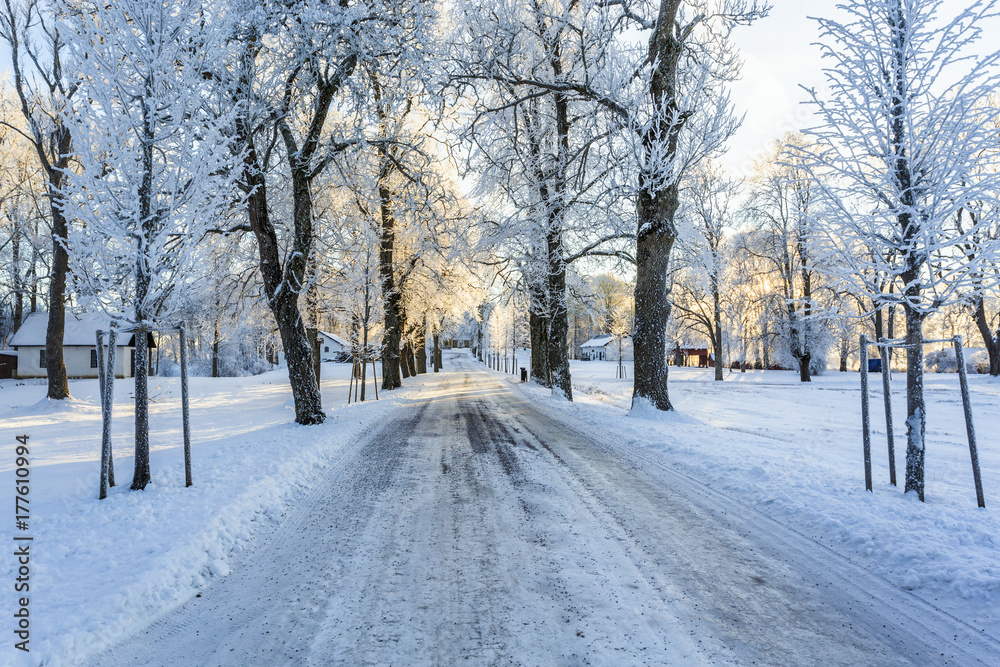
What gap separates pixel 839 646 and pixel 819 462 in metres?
4.83

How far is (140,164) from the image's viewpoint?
5.54 m

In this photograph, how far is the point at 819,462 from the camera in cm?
686

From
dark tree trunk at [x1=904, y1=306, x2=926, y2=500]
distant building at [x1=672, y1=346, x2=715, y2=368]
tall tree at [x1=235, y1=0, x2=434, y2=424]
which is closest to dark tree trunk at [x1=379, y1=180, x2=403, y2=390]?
tall tree at [x1=235, y1=0, x2=434, y2=424]

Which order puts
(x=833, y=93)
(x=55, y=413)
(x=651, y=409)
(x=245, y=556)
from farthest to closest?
(x=55, y=413)
(x=651, y=409)
(x=833, y=93)
(x=245, y=556)

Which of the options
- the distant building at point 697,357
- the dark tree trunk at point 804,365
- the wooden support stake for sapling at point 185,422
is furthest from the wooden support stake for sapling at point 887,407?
the distant building at point 697,357

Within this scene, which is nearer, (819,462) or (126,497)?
(126,497)

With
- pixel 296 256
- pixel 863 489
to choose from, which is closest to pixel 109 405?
pixel 296 256

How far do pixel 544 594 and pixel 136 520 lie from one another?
3997mm

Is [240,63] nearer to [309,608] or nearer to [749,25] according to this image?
[309,608]

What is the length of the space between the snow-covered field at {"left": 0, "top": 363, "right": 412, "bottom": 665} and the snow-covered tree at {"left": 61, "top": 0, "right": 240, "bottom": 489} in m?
0.93

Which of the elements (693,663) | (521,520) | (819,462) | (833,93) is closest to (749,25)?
(833,93)

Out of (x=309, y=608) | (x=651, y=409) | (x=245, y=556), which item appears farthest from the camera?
(x=651, y=409)

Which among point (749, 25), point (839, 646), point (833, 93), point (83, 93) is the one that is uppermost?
point (749, 25)

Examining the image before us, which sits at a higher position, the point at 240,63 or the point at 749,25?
the point at 749,25
